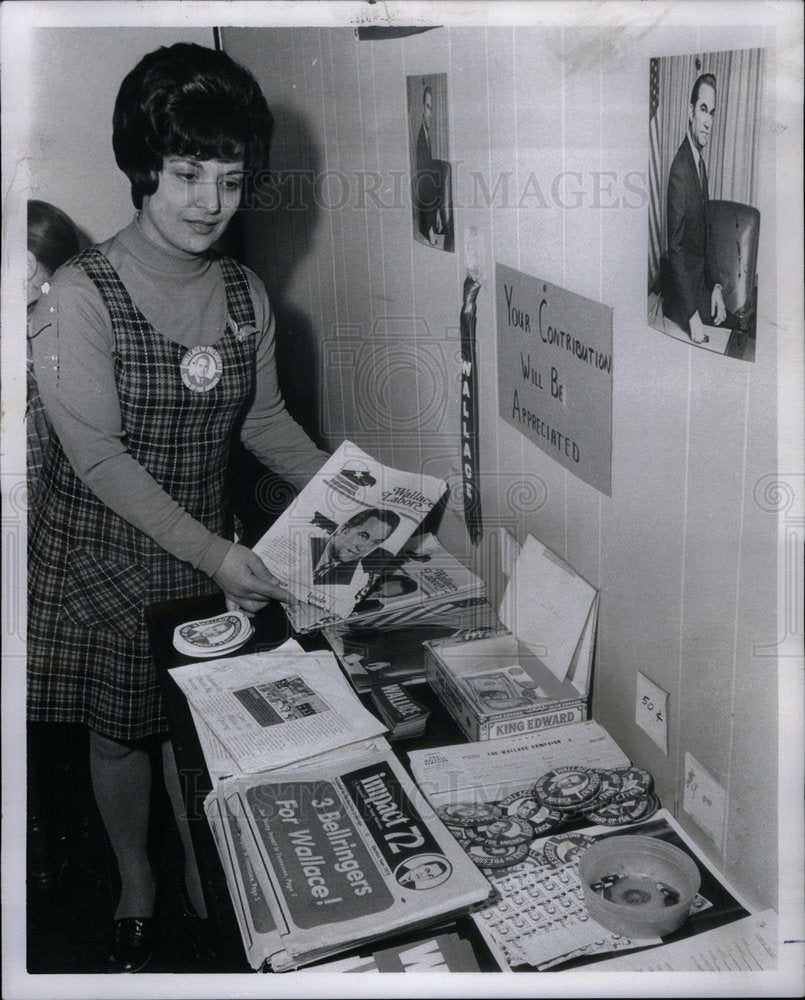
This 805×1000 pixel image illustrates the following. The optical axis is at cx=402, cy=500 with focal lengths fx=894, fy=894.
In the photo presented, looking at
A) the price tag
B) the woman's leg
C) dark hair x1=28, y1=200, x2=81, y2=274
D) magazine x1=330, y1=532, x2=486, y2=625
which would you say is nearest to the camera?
the price tag

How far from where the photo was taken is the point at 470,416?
1388mm

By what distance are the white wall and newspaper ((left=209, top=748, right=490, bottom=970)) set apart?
293 mm

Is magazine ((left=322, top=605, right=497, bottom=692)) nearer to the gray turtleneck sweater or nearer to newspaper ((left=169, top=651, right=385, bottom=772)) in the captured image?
newspaper ((left=169, top=651, right=385, bottom=772))

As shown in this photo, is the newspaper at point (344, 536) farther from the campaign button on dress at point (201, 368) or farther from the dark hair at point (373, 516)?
the campaign button on dress at point (201, 368)

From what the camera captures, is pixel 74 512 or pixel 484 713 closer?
pixel 484 713

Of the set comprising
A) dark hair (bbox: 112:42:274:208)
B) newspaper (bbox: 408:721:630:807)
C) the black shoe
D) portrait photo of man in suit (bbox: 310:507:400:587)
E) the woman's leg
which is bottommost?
the black shoe

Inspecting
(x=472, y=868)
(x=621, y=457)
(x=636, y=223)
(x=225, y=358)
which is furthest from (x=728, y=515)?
(x=225, y=358)

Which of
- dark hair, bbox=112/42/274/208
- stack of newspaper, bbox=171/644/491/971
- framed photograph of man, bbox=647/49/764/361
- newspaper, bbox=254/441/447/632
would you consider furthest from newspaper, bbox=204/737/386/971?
dark hair, bbox=112/42/274/208

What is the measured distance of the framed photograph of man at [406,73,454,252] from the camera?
4.00 ft

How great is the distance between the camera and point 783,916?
0.90 metres

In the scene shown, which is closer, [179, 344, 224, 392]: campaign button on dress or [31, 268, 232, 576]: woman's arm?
[31, 268, 232, 576]: woman's arm

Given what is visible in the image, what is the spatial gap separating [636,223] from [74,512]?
933 millimetres

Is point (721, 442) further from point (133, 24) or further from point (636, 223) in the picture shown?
point (133, 24)

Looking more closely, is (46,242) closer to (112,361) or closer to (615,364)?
(112,361)
